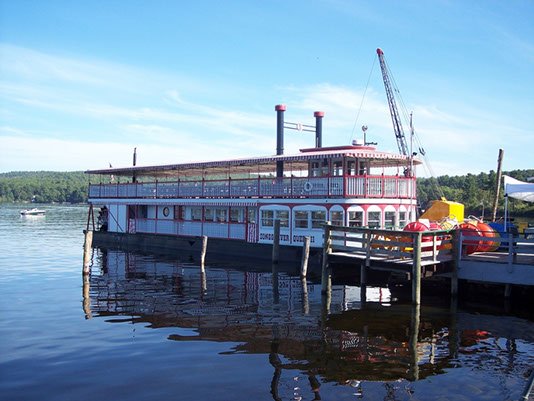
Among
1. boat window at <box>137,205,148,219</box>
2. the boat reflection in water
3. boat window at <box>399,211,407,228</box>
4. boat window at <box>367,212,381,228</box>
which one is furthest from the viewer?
boat window at <box>137,205,148,219</box>

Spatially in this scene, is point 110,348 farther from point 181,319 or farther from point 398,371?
point 398,371

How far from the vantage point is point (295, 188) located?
100ft

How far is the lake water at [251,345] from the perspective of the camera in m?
12.0

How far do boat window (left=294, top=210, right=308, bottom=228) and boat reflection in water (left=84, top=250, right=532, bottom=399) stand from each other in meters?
3.64

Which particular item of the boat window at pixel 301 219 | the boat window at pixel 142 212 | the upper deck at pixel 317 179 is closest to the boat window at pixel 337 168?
the upper deck at pixel 317 179

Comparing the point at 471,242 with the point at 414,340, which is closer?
the point at 414,340

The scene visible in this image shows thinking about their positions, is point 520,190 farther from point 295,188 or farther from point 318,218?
point 295,188

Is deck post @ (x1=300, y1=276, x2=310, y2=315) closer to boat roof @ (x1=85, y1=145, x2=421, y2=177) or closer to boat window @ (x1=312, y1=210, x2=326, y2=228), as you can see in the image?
boat window @ (x1=312, y1=210, x2=326, y2=228)

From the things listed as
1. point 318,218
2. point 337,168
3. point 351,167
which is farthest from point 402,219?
point 318,218

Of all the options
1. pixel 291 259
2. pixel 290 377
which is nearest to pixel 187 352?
pixel 290 377

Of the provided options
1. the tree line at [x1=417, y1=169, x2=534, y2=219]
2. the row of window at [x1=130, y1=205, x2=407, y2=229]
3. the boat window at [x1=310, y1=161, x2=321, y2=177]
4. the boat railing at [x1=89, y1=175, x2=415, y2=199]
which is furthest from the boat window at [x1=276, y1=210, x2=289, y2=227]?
the tree line at [x1=417, y1=169, x2=534, y2=219]

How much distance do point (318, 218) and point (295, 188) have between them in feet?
7.72

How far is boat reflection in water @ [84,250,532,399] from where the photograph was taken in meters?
13.6

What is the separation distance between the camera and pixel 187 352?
47.7ft
